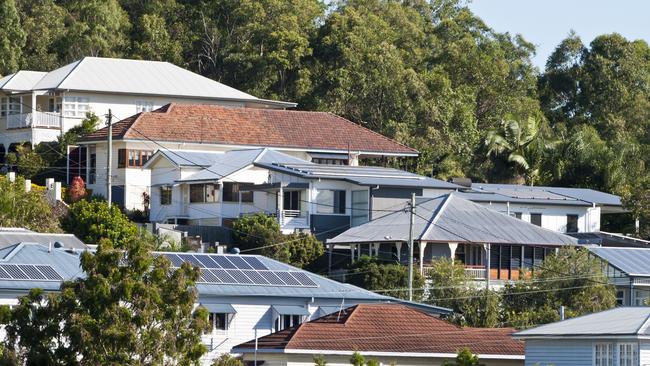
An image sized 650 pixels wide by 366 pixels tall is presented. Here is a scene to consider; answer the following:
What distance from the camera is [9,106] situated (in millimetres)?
93375

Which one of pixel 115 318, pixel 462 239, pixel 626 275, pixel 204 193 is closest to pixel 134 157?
pixel 204 193

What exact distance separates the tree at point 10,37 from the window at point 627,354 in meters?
58.7

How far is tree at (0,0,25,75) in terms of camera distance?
97812mm

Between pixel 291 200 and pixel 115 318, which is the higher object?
pixel 291 200

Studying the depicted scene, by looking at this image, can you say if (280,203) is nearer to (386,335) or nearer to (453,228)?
(453,228)

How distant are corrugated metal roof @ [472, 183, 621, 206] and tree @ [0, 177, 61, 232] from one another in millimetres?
22528

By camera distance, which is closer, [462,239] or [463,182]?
[462,239]

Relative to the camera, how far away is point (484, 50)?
112m

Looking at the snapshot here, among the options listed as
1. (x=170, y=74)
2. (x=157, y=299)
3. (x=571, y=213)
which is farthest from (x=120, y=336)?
(x=170, y=74)

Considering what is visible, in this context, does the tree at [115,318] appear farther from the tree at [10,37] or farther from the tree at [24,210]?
the tree at [10,37]

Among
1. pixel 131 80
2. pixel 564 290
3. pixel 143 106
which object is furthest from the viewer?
pixel 131 80

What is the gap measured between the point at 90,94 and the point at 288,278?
36580mm

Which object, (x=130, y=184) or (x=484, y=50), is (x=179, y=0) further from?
(x=130, y=184)

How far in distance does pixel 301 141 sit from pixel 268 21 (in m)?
20.4
